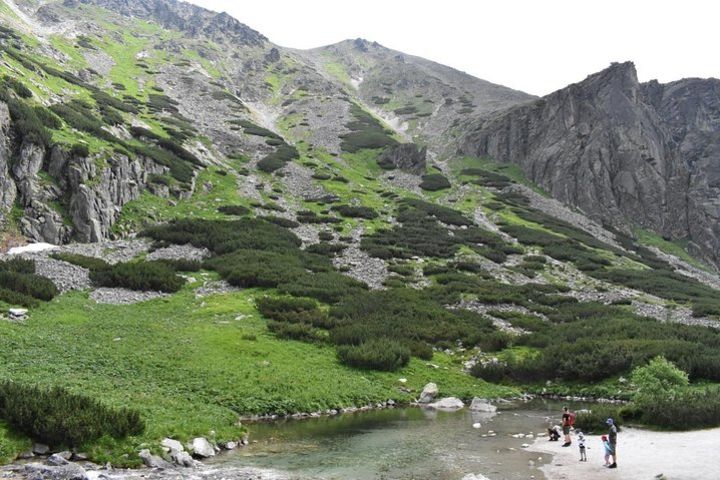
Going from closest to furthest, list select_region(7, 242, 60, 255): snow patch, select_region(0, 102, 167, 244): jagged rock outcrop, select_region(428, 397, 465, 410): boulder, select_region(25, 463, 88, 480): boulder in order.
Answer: select_region(25, 463, 88, 480): boulder
select_region(428, 397, 465, 410): boulder
select_region(7, 242, 60, 255): snow patch
select_region(0, 102, 167, 244): jagged rock outcrop

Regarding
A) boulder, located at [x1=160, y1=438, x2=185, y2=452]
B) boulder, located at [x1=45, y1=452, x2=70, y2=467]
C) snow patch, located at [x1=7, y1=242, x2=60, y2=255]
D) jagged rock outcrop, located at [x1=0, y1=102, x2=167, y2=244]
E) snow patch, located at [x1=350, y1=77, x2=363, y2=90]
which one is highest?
snow patch, located at [x1=350, y1=77, x2=363, y2=90]

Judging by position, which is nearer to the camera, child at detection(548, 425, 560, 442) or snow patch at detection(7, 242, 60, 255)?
child at detection(548, 425, 560, 442)

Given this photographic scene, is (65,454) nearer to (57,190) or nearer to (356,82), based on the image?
(57,190)

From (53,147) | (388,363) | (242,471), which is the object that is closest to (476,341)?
(388,363)

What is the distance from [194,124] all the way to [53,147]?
177 ft

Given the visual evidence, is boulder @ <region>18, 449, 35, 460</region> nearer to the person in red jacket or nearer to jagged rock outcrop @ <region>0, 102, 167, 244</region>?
the person in red jacket

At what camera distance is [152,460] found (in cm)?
1524

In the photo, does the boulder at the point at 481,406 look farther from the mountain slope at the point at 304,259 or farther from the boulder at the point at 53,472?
the boulder at the point at 53,472

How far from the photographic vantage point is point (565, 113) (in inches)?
4466

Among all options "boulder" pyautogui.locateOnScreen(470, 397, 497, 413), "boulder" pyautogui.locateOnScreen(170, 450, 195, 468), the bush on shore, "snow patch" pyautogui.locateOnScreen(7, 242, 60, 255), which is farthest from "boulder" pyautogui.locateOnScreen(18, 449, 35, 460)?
"snow patch" pyautogui.locateOnScreen(7, 242, 60, 255)

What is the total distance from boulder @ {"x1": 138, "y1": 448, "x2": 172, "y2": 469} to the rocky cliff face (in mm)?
96713

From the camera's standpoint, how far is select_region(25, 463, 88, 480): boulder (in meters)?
12.4

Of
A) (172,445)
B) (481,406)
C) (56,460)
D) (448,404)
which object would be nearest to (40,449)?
(56,460)

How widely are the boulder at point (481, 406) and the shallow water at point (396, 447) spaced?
3.39ft
